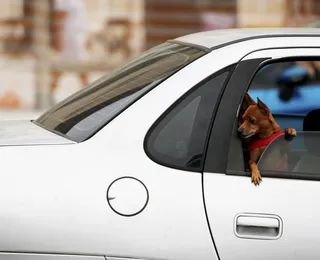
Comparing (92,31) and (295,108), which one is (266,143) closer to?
(295,108)

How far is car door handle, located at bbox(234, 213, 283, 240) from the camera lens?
10.9 feet

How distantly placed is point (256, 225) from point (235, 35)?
0.94 m

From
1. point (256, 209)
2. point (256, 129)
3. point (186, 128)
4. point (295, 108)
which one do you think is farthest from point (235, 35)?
point (295, 108)

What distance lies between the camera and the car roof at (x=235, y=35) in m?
3.66

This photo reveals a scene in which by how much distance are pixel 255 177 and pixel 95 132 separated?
2.13 feet

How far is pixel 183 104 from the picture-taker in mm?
3465

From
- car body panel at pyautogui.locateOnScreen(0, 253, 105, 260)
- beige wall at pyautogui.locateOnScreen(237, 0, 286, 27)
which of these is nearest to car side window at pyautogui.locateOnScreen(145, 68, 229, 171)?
car body panel at pyautogui.locateOnScreen(0, 253, 105, 260)

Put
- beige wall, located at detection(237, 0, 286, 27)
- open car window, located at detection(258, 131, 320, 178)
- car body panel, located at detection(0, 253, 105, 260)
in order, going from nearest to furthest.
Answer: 1. car body panel, located at detection(0, 253, 105, 260)
2. open car window, located at detection(258, 131, 320, 178)
3. beige wall, located at detection(237, 0, 286, 27)

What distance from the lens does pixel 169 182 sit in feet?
10.9

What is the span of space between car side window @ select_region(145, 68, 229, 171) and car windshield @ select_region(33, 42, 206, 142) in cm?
14

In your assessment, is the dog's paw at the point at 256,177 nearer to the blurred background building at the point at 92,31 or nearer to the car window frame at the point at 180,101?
the car window frame at the point at 180,101

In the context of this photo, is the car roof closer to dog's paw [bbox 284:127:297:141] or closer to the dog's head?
the dog's head

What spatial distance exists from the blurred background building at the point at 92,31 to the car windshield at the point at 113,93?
8.58 metres

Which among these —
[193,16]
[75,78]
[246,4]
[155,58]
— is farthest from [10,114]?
[155,58]
